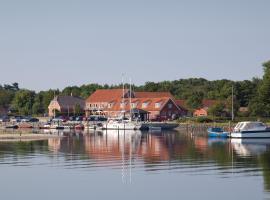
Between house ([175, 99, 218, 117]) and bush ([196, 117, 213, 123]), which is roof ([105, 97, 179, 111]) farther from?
bush ([196, 117, 213, 123])

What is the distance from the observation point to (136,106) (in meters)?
133

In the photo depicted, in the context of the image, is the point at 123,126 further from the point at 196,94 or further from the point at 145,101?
the point at 196,94

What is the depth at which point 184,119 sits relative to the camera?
116 metres

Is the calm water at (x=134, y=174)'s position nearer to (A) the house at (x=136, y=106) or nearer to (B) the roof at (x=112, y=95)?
(A) the house at (x=136, y=106)

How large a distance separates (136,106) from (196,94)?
19826mm

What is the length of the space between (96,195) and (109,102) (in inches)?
4333

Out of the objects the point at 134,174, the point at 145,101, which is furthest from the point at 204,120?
the point at 134,174

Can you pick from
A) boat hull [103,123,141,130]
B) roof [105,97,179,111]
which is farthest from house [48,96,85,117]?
boat hull [103,123,141,130]

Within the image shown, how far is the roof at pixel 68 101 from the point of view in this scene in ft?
504

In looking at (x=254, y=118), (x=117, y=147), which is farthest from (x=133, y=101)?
(x=117, y=147)

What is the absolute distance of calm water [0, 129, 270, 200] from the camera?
113 feet

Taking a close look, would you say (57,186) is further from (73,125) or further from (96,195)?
(73,125)

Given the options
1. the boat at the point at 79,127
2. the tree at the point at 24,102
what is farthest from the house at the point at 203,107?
the tree at the point at 24,102

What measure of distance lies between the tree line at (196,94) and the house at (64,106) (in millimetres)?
14664
